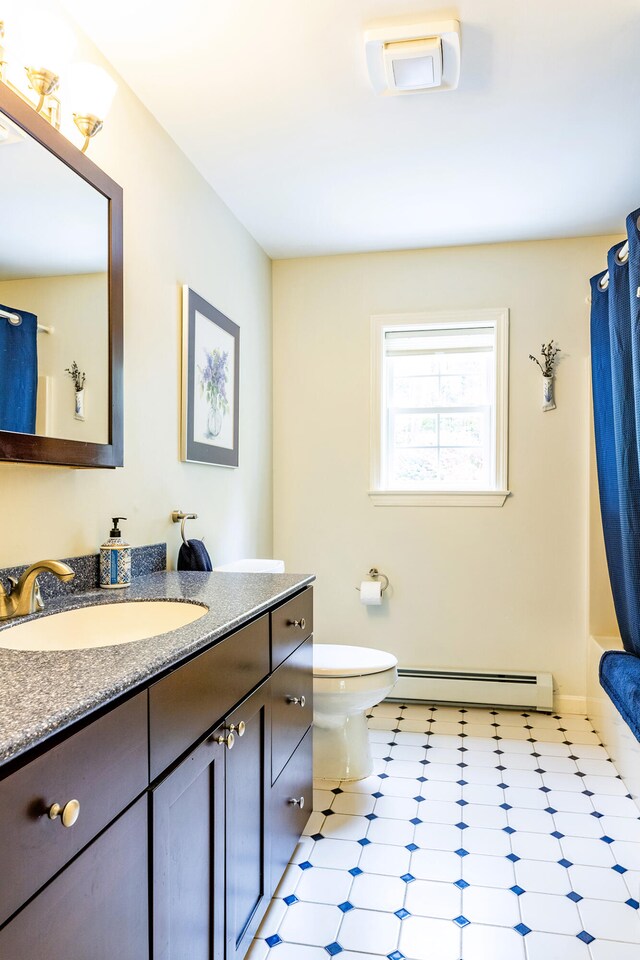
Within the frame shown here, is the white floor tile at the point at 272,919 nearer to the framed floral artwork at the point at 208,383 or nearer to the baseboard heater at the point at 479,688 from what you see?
the framed floral artwork at the point at 208,383

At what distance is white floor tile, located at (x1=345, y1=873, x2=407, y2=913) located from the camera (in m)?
1.76

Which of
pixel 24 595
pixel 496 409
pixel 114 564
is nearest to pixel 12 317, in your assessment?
pixel 24 595

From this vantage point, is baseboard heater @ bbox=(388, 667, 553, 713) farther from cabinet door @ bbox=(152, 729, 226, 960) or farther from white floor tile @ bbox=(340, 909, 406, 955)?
cabinet door @ bbox=(152, 729, 226, 960)

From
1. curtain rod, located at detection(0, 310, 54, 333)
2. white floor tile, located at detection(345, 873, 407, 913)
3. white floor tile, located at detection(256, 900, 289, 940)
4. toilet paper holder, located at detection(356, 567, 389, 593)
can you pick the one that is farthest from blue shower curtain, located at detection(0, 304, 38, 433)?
toilet paper holder, located at detection(356, 567, 389, 593)

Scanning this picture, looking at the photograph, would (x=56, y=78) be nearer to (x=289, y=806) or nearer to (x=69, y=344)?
(x=69, y=344)

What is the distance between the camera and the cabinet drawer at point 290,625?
5.61 feet

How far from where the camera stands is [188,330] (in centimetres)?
239

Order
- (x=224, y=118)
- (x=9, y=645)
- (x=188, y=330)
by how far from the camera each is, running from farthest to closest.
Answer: (x=188, y=330) < (x=224, y=118) < (x=9, y=645)

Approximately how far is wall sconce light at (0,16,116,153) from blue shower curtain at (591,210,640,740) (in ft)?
5.72

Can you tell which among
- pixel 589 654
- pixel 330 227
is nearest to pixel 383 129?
pixel 330 227

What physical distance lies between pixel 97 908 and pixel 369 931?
3.47ft

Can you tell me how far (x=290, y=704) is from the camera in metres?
1.85

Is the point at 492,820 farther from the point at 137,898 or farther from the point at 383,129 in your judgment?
the point at 383,129

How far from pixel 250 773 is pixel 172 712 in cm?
51
